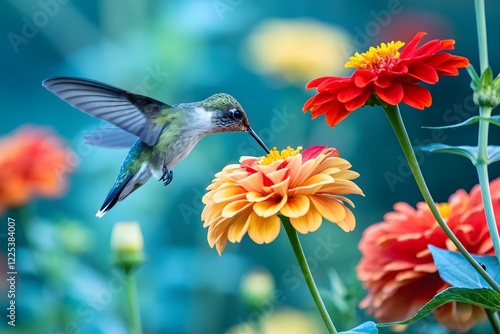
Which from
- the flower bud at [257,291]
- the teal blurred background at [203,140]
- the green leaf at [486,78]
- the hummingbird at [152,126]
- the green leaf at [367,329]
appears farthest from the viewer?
the teal blurred background at [203,140]

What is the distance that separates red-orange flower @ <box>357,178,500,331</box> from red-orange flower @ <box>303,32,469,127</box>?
0.18 metres

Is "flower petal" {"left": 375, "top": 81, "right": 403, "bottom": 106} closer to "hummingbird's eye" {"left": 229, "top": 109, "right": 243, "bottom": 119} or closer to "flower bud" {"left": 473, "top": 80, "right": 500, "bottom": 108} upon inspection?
"flower bud" {"left": 473, "top": 80, "right": 500, "bottom": 108}

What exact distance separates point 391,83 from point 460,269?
0.55 feet

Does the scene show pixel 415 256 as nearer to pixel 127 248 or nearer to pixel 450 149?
pixel 450 149

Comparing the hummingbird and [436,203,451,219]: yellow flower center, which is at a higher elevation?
the hummingbird

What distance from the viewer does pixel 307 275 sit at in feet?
1.96

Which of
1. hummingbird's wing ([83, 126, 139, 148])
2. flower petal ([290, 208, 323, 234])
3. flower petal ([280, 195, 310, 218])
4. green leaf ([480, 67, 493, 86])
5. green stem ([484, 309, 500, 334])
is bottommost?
green stem ([484, 309, 500, 334])

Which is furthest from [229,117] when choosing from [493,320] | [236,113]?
[493,320]

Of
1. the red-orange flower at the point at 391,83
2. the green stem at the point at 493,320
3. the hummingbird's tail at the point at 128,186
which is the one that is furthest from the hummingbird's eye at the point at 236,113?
the green stem at the point at 493,320

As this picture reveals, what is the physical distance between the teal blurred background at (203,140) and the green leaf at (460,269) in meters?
0.33

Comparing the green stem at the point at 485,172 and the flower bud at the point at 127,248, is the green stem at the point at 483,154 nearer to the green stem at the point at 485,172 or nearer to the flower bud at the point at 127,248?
the green stem at the point at 485,172

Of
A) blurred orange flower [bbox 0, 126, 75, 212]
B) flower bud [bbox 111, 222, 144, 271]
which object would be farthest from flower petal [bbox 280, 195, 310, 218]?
blurred orange flower [bbox 0, 126, 75, 212]

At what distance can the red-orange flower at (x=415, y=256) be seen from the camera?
774 mm

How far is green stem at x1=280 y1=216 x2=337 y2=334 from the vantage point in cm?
57
